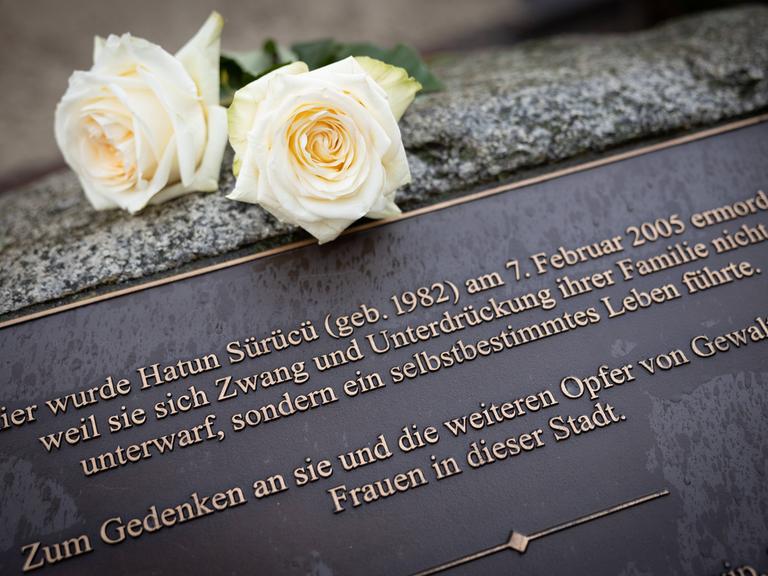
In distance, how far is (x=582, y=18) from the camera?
151 inches

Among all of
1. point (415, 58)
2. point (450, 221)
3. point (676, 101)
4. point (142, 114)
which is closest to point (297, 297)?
point (450, 221)

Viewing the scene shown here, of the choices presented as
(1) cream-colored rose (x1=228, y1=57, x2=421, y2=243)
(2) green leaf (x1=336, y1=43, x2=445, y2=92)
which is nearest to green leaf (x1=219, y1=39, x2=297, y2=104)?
(2) green leaf (x1=336, y1=43, x2=445, y2=92)

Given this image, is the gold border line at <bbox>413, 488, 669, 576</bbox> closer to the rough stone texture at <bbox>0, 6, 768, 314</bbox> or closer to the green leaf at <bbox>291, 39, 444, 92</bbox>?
the rough stone texture at <bbox>0, 6, 768, 314</bbox>

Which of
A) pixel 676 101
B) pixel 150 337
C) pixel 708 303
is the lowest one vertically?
pixel 708 303

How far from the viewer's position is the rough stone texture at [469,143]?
1.89 meters

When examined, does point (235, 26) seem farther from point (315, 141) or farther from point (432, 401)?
point (432, 401)

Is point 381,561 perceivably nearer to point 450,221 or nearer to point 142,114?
point 450,221

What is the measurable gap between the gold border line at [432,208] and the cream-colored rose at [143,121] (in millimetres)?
246

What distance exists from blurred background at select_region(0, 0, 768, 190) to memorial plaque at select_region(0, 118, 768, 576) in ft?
6.54

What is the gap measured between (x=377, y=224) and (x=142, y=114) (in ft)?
2.41

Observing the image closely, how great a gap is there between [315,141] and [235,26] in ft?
8.00

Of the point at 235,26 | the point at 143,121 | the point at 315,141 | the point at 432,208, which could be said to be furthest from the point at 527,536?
the point at 235,26

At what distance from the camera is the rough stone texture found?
1894 mm

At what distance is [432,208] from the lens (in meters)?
1.95
